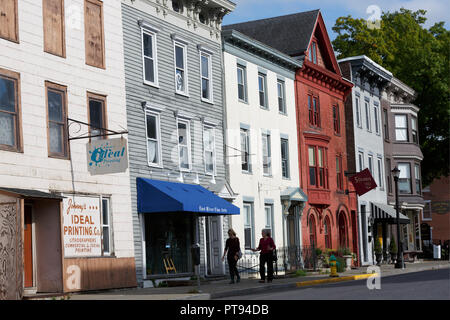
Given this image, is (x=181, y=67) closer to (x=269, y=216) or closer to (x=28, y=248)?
(x=269, y=216)

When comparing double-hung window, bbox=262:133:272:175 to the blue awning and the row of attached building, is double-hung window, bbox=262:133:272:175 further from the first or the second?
the blue awning

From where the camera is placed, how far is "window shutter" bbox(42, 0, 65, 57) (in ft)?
77.8

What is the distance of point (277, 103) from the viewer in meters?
38.8

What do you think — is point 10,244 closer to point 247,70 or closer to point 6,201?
point 6,201

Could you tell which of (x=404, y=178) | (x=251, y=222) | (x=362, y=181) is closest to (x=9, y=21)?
(x=251, y=222)

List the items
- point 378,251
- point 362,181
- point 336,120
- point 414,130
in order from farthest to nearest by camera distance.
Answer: point 414,130, point 378,251, point 336,120, point 362,181

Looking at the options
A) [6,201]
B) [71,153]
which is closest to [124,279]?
[71,153]

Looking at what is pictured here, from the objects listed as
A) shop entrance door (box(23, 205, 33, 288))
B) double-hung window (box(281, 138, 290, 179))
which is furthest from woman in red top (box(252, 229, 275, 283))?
double-hung window (box(281, 138, 290, 179))

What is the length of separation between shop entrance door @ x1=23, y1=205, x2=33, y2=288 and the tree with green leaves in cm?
4125

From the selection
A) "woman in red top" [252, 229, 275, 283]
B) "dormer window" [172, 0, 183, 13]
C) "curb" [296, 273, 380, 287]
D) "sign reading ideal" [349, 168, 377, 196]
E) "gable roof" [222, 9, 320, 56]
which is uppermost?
"gable roof" [222, 9, 320, 56]

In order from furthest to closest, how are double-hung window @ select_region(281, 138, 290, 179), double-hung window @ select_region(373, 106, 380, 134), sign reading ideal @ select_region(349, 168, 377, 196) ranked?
double-hung window @ select_region(373, 106, 380, 134) → sign reading ideal @ select_region(349, 168, 377, 196) → double-hung window @ select_region(281, 138, 290, 179)

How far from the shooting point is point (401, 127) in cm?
5547

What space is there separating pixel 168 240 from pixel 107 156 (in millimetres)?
6854

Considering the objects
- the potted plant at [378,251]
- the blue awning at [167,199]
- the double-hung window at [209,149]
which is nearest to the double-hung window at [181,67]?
the double-hung window at [209,149]
